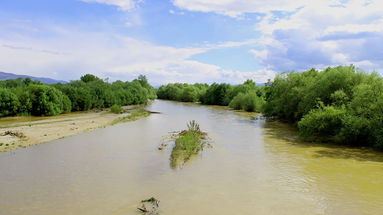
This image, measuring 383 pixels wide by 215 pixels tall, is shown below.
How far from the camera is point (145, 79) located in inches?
5610

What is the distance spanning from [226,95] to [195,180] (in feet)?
276

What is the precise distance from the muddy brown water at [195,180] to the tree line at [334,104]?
214 cm

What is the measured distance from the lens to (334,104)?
97.3 feet

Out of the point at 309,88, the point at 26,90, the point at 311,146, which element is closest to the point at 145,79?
the point at 26,90

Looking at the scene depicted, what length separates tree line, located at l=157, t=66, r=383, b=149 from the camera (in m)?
24.3

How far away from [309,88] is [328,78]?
10.3 ft

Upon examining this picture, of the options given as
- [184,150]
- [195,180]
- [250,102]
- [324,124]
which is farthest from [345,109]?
[250,102]

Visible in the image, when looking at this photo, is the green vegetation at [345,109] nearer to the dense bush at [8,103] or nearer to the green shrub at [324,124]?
the green shrub at [324,124]

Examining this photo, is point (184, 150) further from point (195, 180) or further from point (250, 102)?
point (250, 102)

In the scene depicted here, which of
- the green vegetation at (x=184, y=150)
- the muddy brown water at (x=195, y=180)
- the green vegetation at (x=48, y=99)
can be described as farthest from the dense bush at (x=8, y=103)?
the green vegetation at (x=184, y=150)

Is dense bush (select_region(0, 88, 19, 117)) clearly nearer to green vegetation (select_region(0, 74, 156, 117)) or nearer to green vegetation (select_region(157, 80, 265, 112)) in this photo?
green vegetation (select_region(0, 74, 156, 117))

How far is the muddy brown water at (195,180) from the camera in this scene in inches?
495

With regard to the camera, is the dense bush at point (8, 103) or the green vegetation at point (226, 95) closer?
the dense bush at point (8, 103)

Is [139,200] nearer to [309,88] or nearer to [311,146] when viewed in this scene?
[311,146]
